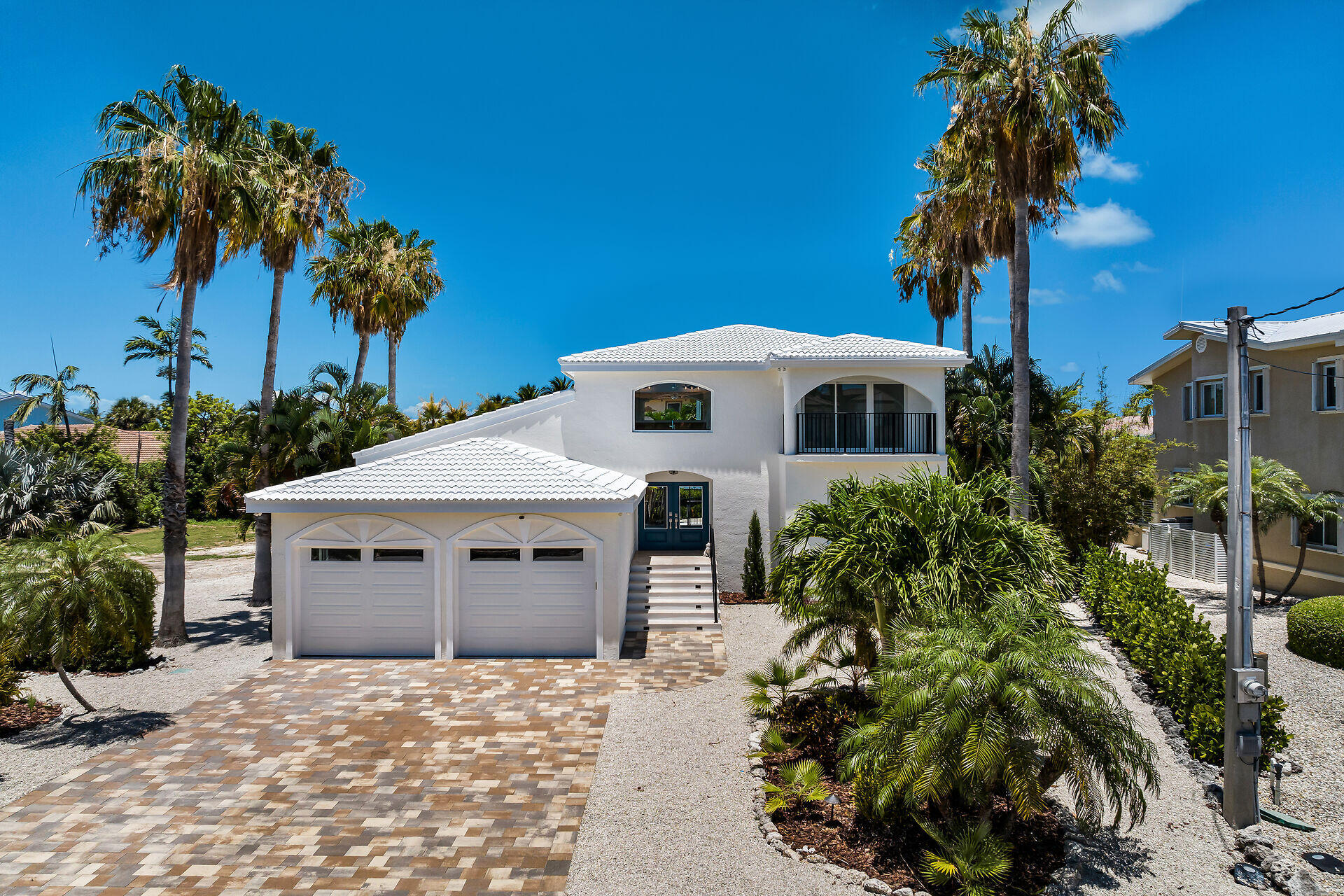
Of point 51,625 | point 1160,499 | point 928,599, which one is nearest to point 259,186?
point 51,625

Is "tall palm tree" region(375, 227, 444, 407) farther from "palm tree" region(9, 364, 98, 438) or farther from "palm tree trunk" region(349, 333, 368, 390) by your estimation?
"palm tree" region(9, 364, 98, 438)

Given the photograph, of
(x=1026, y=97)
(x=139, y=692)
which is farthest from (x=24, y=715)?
(x=1026, y=97)

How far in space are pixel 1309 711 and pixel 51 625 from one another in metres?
18.1

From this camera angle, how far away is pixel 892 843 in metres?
6.79

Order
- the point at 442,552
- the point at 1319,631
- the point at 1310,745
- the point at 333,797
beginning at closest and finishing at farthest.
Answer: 1. the point at 333,797
2. the point at 1310,745
3. the point at 1319,631
4. the point at 442,552

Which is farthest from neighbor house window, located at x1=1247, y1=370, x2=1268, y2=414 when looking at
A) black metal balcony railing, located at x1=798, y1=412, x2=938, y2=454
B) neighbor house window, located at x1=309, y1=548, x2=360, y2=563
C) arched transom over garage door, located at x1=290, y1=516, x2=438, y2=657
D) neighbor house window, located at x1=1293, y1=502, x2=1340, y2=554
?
neighbor house window, located at x1=309, y1=548, x2=360, y2=563

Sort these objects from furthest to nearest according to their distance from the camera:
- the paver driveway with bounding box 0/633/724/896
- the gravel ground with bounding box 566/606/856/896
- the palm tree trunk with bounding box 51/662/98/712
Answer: the palm tree trunk with bounding box 51/662/98/712
the paver driveway with bounding box 0/633/724/896
the gravel ground with bounding box 566/606/856/896

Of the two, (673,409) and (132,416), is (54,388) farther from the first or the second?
(673,409)

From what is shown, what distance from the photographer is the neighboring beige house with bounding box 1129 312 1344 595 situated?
55.2 feet

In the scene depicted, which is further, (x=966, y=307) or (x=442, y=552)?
(x=966, y=307)

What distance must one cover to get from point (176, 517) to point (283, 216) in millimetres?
7082

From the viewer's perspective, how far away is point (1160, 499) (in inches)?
812

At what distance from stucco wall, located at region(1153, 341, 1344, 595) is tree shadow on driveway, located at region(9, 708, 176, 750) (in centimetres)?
2234

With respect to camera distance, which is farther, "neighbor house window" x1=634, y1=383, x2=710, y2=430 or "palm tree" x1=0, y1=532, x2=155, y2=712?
"neighbor house window" x1=634, y1=383, x2=710, y2=430
